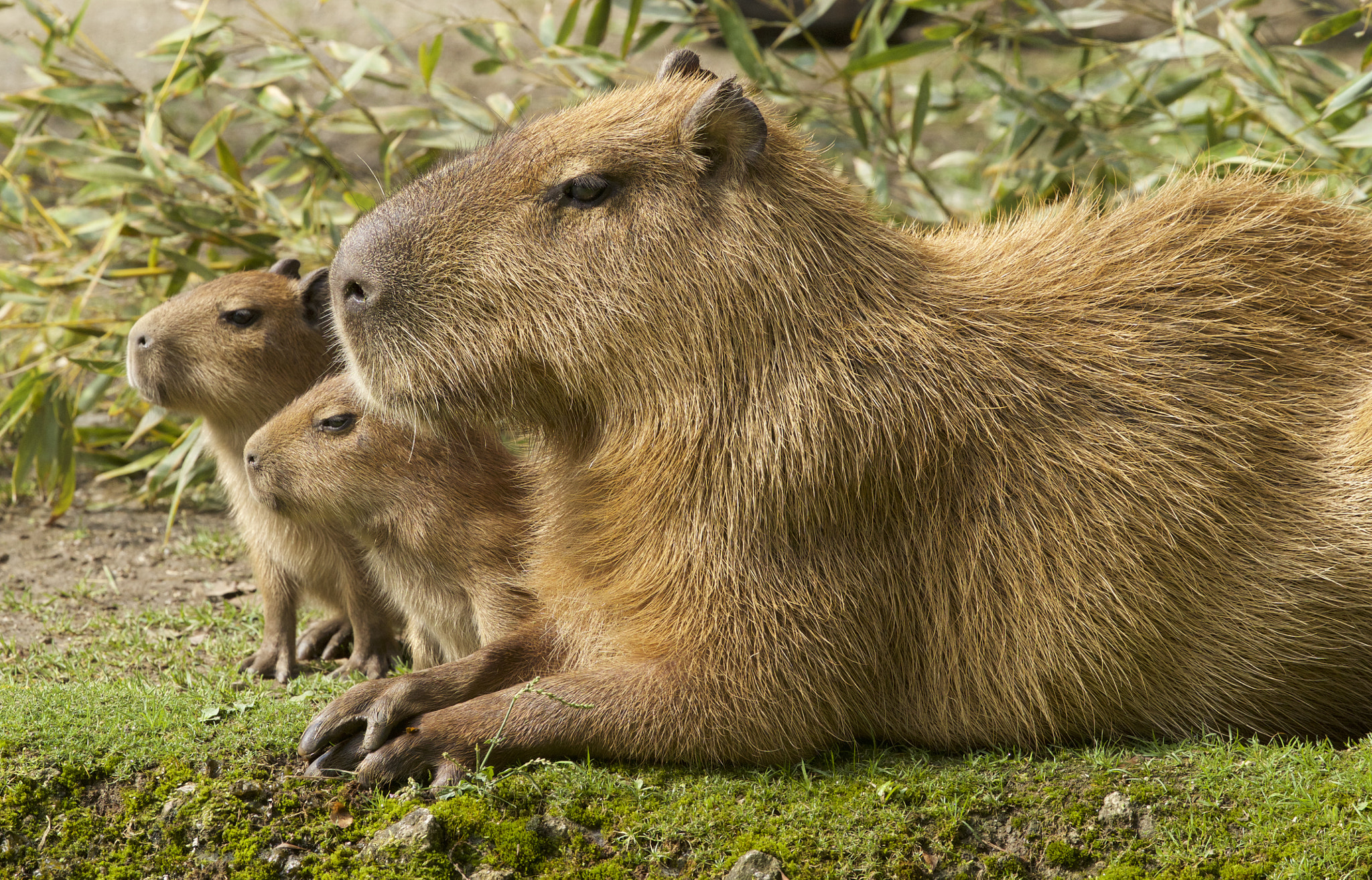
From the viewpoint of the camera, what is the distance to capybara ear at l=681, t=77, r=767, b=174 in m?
2.78

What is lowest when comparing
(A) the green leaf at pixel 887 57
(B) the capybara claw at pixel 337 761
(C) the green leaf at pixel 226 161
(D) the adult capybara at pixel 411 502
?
(B) the capybara claw at pixel 337 761

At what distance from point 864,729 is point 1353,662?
115 centimetres

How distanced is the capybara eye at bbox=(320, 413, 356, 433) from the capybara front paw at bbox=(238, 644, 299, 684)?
2.54 feet

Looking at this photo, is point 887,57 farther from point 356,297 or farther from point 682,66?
point 356,297

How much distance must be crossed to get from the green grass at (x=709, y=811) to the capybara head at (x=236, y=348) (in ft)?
4.37

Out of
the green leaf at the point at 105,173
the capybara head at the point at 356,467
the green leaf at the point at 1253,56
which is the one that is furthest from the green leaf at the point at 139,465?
the green leaf at the point at 1253,56

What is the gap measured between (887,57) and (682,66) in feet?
6.69

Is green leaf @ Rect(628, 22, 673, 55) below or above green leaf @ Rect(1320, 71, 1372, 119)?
above

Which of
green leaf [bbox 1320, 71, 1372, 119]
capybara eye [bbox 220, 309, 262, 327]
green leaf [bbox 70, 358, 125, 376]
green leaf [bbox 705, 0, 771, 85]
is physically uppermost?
green leaf [bbox 705, 0, 771, 85]

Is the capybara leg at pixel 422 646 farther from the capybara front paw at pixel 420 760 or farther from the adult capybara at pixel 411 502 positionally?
the capybara front paw at pixel 420 760

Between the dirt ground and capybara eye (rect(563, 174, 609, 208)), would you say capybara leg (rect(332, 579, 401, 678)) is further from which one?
capybara eye (rect(563, 174, 609, 208))

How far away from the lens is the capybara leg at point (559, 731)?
2.77 m

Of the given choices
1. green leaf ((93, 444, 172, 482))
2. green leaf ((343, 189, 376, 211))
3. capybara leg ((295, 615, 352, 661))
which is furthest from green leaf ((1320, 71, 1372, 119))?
green leaf ((93, 444, 172, 482))

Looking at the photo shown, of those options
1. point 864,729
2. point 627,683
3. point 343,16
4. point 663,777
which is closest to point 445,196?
point 627,683
